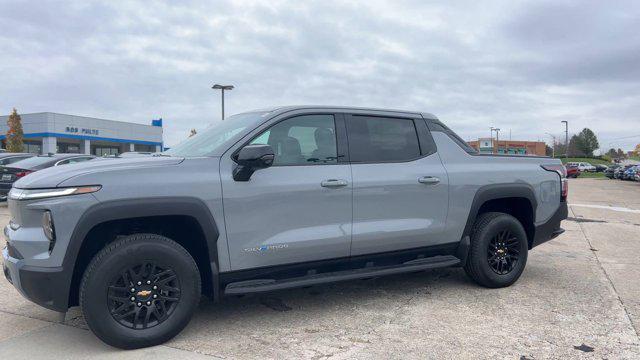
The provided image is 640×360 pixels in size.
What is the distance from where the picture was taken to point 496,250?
204 inches

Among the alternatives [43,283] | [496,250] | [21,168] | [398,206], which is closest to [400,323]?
[398,206]

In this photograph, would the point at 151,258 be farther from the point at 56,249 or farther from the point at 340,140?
the point at 340,140

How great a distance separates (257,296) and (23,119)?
2037 inches

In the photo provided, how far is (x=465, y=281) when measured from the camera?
17.9 ft

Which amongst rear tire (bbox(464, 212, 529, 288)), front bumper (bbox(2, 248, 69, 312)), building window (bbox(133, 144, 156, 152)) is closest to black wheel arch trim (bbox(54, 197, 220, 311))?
front bumper (bbox(2, 248, 69, 312))

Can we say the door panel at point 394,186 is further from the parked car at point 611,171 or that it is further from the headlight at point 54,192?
the parked car at point 611,171

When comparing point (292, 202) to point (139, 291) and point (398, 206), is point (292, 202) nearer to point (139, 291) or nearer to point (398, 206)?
point (398, 206)

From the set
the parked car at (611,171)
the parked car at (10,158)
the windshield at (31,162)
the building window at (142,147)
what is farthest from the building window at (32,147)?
the parked car at (611,171)

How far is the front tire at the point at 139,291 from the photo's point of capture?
3367 mm

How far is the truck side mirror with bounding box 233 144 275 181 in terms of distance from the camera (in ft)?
12.0

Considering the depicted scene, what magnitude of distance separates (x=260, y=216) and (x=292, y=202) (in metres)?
0.29

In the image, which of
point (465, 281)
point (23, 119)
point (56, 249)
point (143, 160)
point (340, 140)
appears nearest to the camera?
point (56, 249)

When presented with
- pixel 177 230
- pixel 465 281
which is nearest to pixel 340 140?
pixel 177 230

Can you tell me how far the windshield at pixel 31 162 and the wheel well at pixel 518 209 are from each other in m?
10.8
